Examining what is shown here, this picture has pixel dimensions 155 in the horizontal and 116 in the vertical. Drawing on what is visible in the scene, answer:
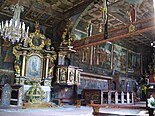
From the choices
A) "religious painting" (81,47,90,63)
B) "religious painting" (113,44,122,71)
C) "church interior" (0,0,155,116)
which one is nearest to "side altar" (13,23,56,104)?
"church interior" (0,0,155,116)

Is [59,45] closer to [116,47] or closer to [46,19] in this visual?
[46,19]

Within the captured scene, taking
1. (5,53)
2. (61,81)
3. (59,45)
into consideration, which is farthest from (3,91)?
(59,45)

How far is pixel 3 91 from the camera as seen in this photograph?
30.4 ft

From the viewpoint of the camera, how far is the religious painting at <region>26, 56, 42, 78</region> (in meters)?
12.5

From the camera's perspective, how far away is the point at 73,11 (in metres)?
13.1

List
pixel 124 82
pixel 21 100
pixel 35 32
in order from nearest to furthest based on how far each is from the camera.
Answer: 1. pixel 21 100
2. pixel 35 32
3. pixel 124 82

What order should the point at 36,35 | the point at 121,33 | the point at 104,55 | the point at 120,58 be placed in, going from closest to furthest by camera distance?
1. the point at 121,33
2. the point at 36,35
3. the point at 104,55
4. the point at 120,58

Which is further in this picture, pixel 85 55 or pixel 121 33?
pixel 85 55

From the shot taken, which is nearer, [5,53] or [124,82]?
[5,53]

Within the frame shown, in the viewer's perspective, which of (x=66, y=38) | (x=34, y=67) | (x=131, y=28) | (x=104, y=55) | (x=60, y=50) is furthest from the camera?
(x=104, y=55)

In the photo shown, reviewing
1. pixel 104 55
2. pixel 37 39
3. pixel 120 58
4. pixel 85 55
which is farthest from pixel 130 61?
pixel 37 39

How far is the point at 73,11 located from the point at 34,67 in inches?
173

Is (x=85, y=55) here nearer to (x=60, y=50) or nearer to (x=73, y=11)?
(x=60, y=50)

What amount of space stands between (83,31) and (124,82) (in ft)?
23.2
